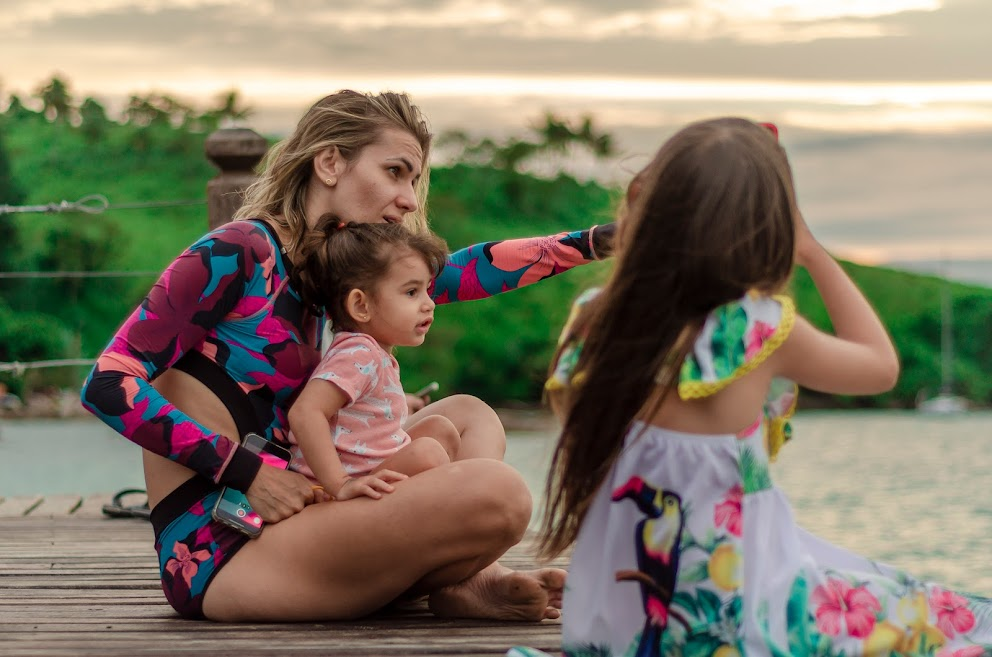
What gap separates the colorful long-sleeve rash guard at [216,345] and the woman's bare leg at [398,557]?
16cm

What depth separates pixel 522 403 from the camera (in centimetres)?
3934

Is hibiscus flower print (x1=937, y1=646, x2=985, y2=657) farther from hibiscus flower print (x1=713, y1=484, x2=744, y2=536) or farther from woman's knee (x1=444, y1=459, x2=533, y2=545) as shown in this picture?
woman's knee (x1=444, y1=459, x2=533, y2=545)

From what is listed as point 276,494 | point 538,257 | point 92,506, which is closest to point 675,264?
point 276,494

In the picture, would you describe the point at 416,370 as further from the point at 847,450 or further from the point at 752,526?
the point at 752,526

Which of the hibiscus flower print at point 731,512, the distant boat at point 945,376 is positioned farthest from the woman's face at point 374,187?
the distant boat at point 945,376

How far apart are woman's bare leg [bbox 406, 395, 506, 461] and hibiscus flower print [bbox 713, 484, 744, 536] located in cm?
73

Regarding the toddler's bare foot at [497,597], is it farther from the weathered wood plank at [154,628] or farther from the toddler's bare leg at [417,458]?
the toddler's bare leg at [417,458]

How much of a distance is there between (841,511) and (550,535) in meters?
34.1

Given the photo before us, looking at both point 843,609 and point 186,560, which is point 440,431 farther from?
point 843,609

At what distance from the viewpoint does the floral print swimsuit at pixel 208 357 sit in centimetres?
225

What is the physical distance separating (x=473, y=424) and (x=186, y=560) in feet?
1.99

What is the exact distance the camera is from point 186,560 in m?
2.38

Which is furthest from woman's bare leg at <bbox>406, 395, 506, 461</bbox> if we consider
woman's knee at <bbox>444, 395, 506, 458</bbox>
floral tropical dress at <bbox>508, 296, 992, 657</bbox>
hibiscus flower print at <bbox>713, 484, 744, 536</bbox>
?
hibiscus flower print at <bbox>713, 484, 744, 536</bbox>

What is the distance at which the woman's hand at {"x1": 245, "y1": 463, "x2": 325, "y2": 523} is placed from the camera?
7.59 feet
